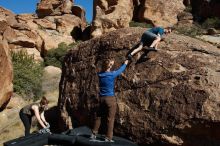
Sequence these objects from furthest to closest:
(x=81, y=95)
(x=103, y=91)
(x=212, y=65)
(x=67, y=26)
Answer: (x=67, y=26) → (x=81, y=95) → (x=212, y=65) → (x=103, y=91)

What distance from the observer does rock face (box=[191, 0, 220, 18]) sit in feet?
111

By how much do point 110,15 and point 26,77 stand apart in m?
12.3

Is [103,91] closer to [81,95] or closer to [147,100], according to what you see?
[147,100]

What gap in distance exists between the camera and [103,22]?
31.9 metres

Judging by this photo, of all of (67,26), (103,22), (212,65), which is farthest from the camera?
(67,26)

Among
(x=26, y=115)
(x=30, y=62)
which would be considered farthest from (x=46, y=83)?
(x=26, y=115)

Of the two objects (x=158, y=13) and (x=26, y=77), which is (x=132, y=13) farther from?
(x=26, y=77)

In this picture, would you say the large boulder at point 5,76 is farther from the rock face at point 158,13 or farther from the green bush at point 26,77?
the rock face at point 158,13

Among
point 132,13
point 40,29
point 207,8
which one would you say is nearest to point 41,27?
point 40,29

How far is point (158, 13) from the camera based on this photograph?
111 ft

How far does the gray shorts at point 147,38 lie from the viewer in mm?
9750

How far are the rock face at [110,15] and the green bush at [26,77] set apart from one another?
803 cm

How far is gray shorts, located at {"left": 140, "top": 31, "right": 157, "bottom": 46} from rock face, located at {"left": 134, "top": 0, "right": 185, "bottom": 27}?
23749 mm

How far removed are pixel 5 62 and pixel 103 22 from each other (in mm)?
15690
